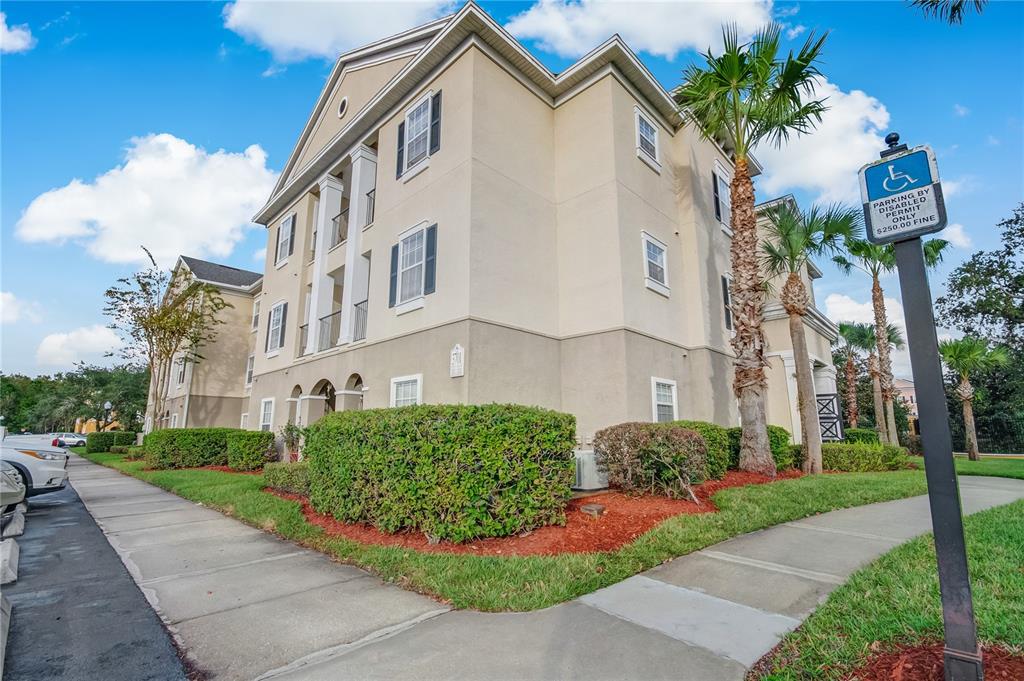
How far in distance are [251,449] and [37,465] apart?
605 cm

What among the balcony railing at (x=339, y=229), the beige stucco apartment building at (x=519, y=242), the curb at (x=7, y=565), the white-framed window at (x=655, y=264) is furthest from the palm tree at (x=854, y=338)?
the curb at (x=7, y=565)

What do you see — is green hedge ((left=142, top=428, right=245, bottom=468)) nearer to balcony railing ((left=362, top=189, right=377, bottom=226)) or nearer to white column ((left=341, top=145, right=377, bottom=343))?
white column ((left=341, top=145, right=377, bottom=343))

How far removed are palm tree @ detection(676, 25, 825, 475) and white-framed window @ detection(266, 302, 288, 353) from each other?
51.3ft

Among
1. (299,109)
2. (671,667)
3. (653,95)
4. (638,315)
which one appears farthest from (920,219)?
(299,109)

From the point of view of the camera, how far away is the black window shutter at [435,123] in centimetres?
1228

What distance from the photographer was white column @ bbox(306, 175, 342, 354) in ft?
53.1

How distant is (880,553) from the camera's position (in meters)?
5.33

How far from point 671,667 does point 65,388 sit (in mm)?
65082

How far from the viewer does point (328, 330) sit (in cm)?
1608

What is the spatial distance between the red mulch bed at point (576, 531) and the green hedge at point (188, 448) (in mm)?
12111

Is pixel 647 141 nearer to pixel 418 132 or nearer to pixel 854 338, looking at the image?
pixel 418 132

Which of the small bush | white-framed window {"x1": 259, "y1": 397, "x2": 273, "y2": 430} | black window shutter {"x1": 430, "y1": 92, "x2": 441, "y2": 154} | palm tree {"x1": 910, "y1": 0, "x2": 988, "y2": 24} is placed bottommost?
the small bush

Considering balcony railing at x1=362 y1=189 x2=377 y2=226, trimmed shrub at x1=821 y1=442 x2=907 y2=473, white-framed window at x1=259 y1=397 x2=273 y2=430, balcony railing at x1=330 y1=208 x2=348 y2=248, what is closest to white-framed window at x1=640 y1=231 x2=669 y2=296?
trimmed shrub at x1=821 y1=442 x2=907 y2=473

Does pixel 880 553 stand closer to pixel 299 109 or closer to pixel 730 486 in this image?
pixel 730 486
